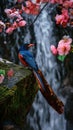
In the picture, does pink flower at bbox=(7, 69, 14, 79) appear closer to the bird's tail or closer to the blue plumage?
the blue plumage

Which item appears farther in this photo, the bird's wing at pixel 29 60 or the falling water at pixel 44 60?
the falling water at pixel 44 60

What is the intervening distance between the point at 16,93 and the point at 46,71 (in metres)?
3.18

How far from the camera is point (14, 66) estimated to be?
479 cm

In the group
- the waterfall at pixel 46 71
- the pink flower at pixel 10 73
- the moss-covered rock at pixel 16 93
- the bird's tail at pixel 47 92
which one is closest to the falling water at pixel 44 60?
the waterfall at pixel 46 71

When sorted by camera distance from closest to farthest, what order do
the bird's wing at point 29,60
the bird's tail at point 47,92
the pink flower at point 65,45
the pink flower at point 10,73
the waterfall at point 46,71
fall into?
the pink flower at point 65,45 < the pink flower at point 10,73 < the bird's wing at point 29,60 < the bird's tail at point 47,92 < the waterfall at point 46,71

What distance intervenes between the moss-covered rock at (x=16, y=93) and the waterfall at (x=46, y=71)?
1.46 m

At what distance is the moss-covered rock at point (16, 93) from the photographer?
397 cm

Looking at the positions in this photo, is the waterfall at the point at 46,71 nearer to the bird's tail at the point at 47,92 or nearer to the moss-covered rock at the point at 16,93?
the bird's tail at the point at 47,92

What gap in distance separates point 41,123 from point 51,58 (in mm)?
2387

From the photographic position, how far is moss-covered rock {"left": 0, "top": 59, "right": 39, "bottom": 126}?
3969 millimetres

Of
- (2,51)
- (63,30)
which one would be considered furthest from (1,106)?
(63,30)

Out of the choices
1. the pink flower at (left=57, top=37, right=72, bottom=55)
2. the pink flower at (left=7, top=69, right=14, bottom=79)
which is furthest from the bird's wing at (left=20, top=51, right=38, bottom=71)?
the pink flower at (left=57, top=37, right=72, bottom=55)

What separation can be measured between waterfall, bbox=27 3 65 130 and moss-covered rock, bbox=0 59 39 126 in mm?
1460

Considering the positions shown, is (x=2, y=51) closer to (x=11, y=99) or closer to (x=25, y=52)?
(x=25, y=52)
